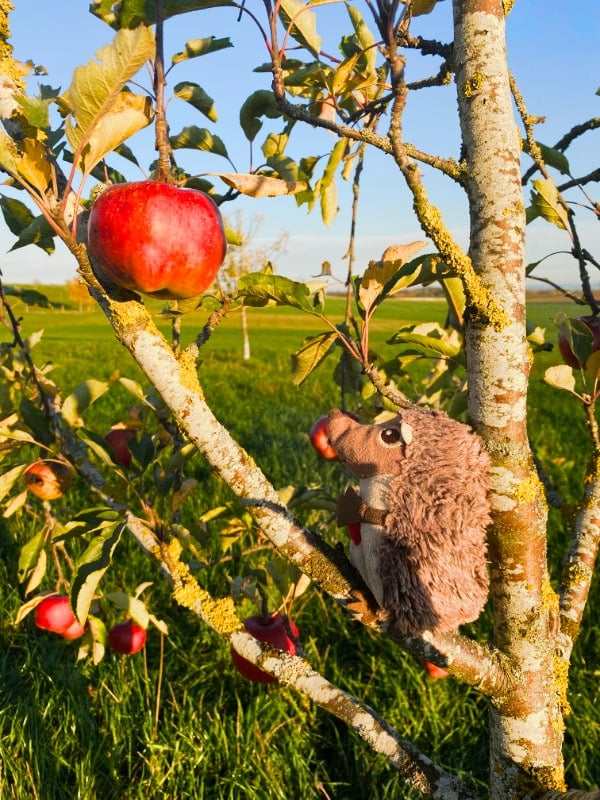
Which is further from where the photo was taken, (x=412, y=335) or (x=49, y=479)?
(x=49, y=479)

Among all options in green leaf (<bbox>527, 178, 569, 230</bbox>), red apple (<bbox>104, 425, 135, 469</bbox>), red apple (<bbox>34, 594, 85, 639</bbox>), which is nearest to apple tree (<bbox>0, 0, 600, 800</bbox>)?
green leaf (<bbox>527, 178, 569, 230</bbox>)

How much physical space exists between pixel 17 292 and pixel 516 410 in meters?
2.15

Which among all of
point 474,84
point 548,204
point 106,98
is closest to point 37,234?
point 106,98

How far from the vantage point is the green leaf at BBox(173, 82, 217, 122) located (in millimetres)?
1429

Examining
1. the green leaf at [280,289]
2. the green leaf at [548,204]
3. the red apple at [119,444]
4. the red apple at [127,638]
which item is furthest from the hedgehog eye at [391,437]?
the red apple at [127,638]

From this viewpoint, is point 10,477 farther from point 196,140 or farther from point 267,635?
point 196,140

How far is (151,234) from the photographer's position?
99 centimetres

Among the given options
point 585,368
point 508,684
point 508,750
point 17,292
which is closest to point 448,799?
point 508,750

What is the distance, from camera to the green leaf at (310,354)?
128 cm

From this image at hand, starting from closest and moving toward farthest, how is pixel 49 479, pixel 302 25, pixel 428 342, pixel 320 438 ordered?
pixel 428 342 → pixel 302 25 → pixel 49 479 → pixel 320 438

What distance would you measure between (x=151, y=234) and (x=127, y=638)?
1.72m

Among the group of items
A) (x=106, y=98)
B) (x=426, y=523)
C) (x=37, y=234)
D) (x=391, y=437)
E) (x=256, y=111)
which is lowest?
(x=426, y=523)

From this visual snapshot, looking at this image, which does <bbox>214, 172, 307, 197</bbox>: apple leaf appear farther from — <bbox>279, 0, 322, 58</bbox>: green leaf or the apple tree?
<bbox>279, 0, 322, 58</bbox>: green leaf

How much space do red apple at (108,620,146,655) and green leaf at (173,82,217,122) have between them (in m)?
1.72
